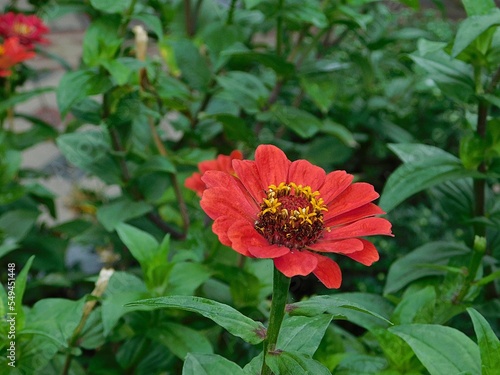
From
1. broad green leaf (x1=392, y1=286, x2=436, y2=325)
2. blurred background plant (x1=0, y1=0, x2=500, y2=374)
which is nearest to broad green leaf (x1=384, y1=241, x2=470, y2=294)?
blurred background plant (x1=0, y1=0, x2=500, y2=374)

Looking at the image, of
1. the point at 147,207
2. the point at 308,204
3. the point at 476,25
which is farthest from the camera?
the point at 147,207

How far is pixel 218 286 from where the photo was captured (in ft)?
2.73

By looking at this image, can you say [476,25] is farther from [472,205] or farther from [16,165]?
[16,165]

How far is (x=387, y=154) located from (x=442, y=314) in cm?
81

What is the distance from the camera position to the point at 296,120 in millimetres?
1067

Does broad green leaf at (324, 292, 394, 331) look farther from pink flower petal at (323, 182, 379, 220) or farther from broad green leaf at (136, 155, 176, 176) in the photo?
broad green leaf at (136, 155, 176, 176)

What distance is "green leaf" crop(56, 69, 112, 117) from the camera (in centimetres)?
83

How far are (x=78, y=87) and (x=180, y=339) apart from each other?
1.13 ft

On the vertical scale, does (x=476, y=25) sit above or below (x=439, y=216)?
above

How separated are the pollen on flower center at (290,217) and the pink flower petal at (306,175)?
0.7 inches

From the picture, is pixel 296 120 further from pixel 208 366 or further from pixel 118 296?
pixel 208 366

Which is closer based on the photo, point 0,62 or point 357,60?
point 0,62

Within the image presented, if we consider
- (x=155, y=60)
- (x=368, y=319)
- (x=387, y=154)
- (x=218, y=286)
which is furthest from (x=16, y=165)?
(x=387, y=154)

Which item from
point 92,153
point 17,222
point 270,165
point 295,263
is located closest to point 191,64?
point 92,153
